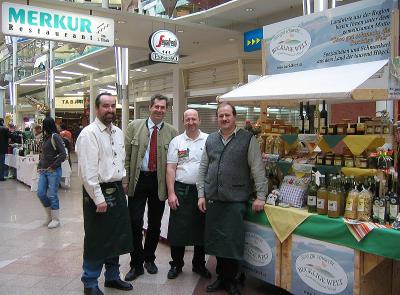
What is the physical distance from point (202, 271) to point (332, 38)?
231cm

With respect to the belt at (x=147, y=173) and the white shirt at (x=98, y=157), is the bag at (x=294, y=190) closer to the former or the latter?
the belt at (x=147, y=173)

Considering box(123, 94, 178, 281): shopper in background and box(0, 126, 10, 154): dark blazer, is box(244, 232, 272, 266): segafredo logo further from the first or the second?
box(0, 126, 10, 154): dark blazer

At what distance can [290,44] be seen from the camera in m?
3.62

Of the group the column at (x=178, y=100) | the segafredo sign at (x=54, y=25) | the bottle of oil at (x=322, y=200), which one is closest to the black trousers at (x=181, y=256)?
the bottle of oil at (x=322, y=200)

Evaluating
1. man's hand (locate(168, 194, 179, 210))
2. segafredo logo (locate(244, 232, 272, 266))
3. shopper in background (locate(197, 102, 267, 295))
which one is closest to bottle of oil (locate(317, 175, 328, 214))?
shopper in background (locate(197, 102, 267, 295))

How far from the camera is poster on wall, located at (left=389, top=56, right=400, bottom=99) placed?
2754 millimetres

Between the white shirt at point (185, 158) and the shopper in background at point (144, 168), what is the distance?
117 mm

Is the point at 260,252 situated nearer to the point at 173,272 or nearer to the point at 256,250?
the point at 256,250

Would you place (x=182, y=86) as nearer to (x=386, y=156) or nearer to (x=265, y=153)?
(x=265, y=153)

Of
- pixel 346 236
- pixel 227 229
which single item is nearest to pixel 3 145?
pixel 227 229

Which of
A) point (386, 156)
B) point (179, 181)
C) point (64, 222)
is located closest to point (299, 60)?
point (386, 156)

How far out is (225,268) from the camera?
333cm

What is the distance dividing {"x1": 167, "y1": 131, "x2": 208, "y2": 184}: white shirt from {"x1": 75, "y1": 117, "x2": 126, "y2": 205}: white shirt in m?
0.47

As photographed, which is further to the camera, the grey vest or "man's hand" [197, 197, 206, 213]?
"man's hand" [197, 197, 206, 213]
